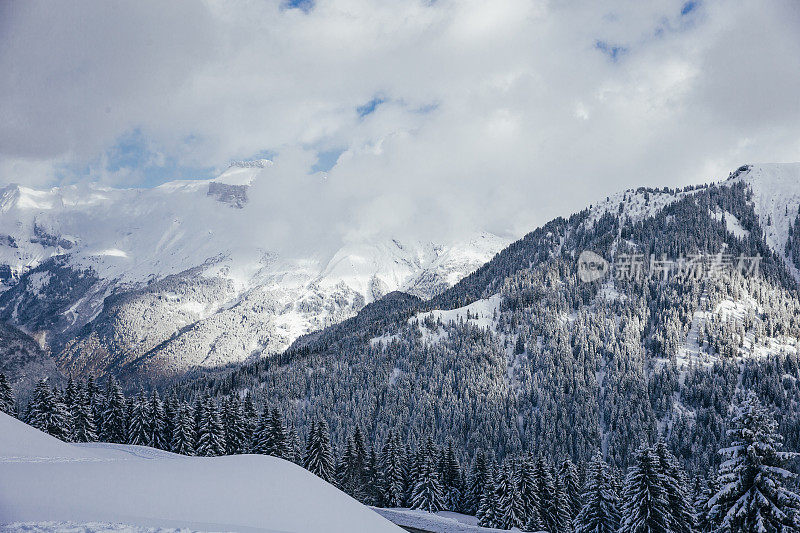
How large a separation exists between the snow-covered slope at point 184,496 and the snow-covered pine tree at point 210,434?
33785 millimetres

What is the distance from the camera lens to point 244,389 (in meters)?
194

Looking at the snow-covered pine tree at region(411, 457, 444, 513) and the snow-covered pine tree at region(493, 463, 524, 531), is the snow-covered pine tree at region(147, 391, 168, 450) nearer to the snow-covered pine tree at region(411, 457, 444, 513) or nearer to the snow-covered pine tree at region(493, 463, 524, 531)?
the snow-covered pine tree at region(411, 457, 444, 513)

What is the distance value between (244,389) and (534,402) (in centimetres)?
11242

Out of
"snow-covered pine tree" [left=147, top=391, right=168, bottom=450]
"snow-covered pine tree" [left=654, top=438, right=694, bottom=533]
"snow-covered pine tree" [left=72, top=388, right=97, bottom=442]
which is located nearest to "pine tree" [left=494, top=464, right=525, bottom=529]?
"snow-covered pine tree" [left=654, top=438, right=694, bottom=533]

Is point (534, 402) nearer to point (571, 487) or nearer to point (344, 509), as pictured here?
point (571, 487)

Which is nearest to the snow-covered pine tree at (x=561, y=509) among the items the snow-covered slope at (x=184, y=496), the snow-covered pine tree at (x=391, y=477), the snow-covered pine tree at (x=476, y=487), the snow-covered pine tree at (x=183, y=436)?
the snow-covered pine tree at (x=476, y=487)

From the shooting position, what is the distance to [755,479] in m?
24.4

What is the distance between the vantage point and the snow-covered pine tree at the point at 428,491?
2591 inches

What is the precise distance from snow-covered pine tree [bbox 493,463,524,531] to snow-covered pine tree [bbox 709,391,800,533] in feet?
117

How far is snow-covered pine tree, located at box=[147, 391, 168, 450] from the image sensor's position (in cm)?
6331

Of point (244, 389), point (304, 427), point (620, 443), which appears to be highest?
point (244, 389)

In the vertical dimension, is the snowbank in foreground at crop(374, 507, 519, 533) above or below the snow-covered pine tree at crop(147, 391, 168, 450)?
below

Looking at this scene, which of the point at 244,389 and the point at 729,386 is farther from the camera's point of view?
the point at 244,389

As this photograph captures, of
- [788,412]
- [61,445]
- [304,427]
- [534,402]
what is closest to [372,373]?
[304,427]
